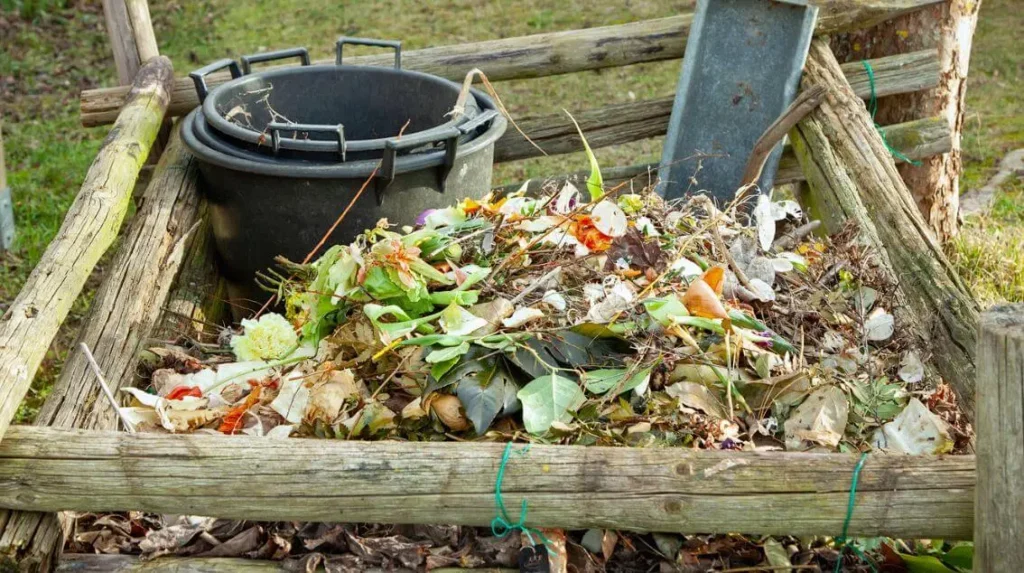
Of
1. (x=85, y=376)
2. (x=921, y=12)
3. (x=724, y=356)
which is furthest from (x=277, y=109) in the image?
(x=921, y=12)

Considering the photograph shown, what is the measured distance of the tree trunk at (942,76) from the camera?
169 inches

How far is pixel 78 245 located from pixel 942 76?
10.9 ft

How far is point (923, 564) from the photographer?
2266 millimetres

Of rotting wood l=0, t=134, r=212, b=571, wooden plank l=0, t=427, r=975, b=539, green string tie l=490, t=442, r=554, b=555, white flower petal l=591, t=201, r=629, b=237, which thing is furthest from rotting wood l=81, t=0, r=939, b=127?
green string tie l=490, t=442, r=554, b=555

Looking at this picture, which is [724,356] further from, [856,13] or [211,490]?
[856,13]

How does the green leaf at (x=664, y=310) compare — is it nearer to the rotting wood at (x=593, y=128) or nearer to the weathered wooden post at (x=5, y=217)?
the rotting wood at (x=593, y=128)

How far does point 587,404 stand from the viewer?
8.13 feet

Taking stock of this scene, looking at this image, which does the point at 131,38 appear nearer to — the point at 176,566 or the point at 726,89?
the point at 726,89

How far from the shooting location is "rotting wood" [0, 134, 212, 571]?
7.36ft

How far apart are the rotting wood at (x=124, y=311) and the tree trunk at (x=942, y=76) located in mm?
2741

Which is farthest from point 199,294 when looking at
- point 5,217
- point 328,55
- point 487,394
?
point 328,55

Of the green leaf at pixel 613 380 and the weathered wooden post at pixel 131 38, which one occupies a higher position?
the weathered wooden post at pixel 131 38

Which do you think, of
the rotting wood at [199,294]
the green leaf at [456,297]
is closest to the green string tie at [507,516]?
the green leaf at [456,297]

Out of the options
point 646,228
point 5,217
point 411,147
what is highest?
point 411,147
